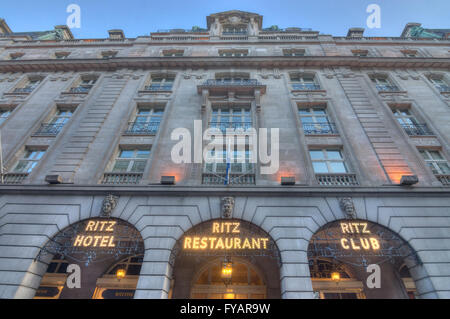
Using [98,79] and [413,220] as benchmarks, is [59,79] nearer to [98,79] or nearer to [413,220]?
[98,79]

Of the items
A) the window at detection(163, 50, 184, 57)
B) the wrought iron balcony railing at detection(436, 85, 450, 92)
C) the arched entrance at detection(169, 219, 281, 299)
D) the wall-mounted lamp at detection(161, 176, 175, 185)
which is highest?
the window at detection(163, 50, 184, 57)

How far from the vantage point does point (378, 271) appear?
1086 cm

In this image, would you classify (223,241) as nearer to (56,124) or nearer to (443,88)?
(56,124)

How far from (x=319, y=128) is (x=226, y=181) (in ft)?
24.1

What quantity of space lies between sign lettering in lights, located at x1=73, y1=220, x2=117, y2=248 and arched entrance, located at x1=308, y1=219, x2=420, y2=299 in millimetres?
8841

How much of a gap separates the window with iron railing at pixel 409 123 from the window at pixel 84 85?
22167mm

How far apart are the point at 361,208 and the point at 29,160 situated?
17676mm

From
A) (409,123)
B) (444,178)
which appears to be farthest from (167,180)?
(409,123)

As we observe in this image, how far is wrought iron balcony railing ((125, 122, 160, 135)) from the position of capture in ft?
43.4

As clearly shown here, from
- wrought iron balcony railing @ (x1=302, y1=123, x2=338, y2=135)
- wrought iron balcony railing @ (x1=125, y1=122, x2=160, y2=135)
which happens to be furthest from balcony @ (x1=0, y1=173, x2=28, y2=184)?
wrought iron balcony railing @ (x1=302, y1=123, x2=338, y2=135)

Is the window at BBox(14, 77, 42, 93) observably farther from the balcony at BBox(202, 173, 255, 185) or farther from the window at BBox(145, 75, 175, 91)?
the balcony at BBox(202, 173, 255, 185)

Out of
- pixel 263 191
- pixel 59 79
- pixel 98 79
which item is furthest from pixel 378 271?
pixel 59 79

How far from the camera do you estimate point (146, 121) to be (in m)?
14.5

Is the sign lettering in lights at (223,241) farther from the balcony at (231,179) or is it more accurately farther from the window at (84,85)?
the window at (84,85)
